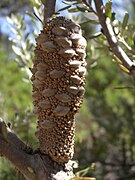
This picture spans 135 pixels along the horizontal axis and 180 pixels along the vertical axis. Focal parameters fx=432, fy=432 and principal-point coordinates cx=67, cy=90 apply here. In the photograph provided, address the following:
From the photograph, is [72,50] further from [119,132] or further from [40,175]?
[119,132]

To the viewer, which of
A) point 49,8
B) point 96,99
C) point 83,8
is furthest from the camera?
point 96,99

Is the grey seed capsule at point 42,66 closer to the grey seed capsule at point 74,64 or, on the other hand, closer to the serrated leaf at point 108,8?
the grey seed capsule at point 74,64

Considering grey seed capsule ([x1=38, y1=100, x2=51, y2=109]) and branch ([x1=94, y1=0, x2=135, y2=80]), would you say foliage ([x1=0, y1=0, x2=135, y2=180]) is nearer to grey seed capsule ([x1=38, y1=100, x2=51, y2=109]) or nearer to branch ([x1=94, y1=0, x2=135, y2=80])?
branch ([x1=94, y1=0, x2=135, y2=80])

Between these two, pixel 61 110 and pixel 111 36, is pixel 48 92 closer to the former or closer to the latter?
pixel 61 110

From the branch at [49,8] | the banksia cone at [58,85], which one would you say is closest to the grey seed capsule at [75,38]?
the banksia cone at [58,85]

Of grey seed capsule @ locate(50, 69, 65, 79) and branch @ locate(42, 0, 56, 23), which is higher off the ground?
branch @ locate(42, 0, 56, 23)

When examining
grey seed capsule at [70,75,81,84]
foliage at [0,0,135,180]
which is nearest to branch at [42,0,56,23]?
foliage at [0,0,135,180]

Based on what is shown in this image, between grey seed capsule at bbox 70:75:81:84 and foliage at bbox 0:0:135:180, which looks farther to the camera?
foliage at bbox 0:0:135:180

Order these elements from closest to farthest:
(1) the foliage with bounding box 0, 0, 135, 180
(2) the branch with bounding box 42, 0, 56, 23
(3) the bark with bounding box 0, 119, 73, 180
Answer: (3) the bark with bounding box 0, 119, 73, 180 < (2) the branch with bounding box 42, 0, 56, 23 < (1) the foliage with bounding box 0, 0, 135, 180

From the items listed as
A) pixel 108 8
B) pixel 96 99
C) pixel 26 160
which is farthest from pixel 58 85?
pixel 96 99
